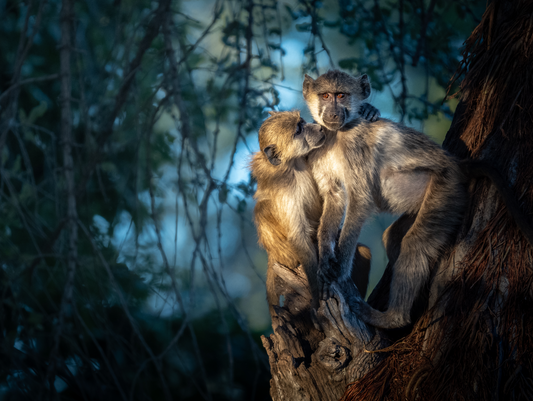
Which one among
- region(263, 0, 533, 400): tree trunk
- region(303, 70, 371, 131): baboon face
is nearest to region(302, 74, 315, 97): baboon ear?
region(303, 70, 371, 131): baboon face

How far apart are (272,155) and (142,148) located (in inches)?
59.1

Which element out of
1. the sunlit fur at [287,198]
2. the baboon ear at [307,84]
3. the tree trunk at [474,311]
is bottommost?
the tree trunk at [474,311]

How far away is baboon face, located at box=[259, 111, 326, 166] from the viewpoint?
2.12m

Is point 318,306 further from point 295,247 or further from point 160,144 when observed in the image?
point 160,144

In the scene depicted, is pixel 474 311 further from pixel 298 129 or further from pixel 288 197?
pixel 298 129

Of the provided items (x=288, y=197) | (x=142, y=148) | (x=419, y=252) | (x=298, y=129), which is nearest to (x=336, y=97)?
(x=298, y=129)

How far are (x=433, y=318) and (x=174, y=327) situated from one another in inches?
107

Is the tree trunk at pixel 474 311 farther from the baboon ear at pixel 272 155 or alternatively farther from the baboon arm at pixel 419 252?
the baboon ear at pixel 272 155

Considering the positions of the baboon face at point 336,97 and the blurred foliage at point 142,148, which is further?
the blurred foliage at point 142,148

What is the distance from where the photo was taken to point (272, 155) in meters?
2.15

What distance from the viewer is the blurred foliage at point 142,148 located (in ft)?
8.82

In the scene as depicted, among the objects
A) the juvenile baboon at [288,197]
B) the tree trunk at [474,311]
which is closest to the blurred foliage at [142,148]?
the juvenile baboon at [288,197]

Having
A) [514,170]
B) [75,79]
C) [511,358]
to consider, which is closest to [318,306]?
[511,358]

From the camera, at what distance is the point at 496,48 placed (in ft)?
6.46
